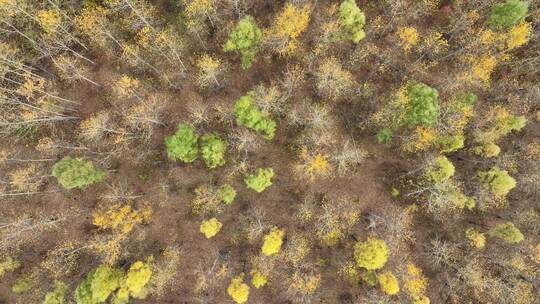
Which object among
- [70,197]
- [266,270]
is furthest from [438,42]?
[70,197]

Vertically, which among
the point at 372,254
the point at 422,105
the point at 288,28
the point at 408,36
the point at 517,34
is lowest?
the point at 372,254

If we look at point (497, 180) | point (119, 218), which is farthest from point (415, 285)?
point (119, 218)

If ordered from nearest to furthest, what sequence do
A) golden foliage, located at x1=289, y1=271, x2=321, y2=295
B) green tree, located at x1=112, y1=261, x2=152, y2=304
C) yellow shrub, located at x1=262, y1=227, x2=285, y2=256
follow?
green tree, located at x1=112, y1=261, x2=152, y2=304 < yellow shrub, located at x1=262, y1=227, x2=285, y2=256 < golden foliage, located at x1=289, y1=271, x2=321, y2=295

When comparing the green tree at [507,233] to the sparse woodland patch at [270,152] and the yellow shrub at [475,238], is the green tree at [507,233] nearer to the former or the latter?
the sparse woodland patch at [270,152]

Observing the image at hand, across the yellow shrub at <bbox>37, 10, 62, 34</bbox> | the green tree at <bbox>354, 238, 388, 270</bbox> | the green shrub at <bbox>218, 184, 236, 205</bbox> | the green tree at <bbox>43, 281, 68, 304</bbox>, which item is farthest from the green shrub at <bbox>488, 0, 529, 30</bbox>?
the green tree at <bbox>43, 281, 68, 304</bbox>

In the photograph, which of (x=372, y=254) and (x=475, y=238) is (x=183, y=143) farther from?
(x=475, y=238)

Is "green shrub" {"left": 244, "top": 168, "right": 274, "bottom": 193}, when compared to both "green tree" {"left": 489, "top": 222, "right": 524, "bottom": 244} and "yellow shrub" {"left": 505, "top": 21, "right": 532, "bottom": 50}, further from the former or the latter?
"yellow shrub" {"left": 505, "top": 21, "right": 532, "bottom": 50}
